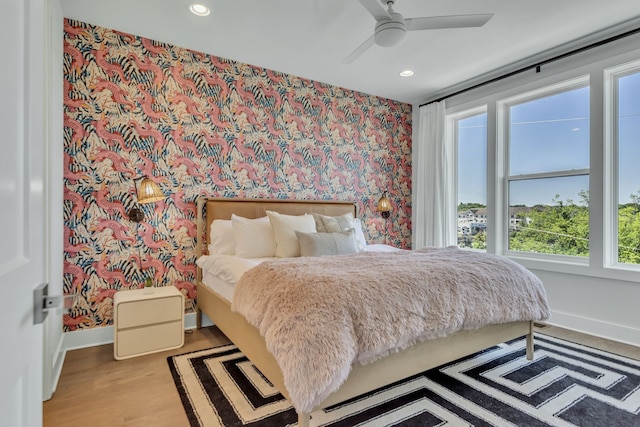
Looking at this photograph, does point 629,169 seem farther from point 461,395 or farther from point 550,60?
point 461,395

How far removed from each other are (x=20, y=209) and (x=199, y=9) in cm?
251

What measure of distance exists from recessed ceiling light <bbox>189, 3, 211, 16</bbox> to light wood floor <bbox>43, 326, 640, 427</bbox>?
2736 millimetres

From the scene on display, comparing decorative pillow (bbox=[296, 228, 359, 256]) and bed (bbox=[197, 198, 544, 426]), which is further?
decorative pillow (bbox=[296, 228, 359, 256])

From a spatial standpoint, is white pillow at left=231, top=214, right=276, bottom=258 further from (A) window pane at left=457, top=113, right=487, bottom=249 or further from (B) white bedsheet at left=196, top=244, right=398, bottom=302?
(A) window pane at left=457, top=113, right=487, bottom=249

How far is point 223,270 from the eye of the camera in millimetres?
2568

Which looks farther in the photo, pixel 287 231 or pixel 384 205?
pixel 384 205

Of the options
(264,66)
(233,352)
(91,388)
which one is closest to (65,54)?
(264,66)

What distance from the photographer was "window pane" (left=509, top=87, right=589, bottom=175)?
10.8 ft

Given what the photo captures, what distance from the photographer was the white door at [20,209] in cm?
58

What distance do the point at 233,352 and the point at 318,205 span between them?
1.88 m

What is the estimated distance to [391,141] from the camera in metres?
4.73

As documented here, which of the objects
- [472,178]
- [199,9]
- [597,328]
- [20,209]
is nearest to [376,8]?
[199,9]

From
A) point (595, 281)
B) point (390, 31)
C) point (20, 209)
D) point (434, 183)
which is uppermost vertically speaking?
point (390, 31)

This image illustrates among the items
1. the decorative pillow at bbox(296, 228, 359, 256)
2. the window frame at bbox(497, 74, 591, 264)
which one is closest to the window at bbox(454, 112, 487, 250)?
the window frame at bbox(497, 74, 591, 264)
